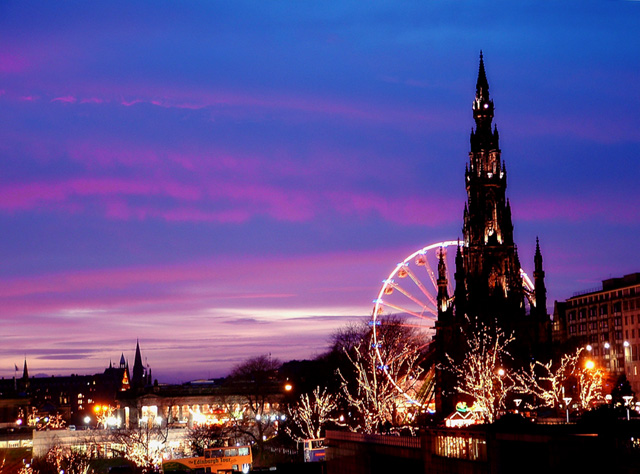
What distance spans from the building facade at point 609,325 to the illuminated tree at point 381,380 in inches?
1084

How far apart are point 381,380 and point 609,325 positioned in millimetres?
69392

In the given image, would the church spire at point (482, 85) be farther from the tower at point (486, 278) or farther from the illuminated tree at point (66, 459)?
the illuminated tree at point (66, 459)

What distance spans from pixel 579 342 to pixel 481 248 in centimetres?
3053

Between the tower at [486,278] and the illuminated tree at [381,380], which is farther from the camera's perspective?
the tower at [486,278]

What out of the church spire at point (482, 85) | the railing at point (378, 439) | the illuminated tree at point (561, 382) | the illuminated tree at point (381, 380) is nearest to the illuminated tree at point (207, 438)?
the illuminated tree at point (381, 380)

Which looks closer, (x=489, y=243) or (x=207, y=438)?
(x=207, y=438)

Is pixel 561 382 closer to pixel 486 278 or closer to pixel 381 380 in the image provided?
pixel 381 380

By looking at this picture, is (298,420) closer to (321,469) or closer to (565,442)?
(321,469)

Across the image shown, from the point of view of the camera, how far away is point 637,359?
159m

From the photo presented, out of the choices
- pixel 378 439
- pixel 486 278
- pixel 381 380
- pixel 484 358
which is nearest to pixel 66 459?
pixel 381 380

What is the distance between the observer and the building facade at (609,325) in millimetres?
161250

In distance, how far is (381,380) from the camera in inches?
4712

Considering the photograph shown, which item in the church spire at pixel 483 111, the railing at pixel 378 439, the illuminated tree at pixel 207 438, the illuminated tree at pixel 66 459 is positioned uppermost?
the church spire at pixel 483 111

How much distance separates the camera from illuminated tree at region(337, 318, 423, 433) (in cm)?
9319
